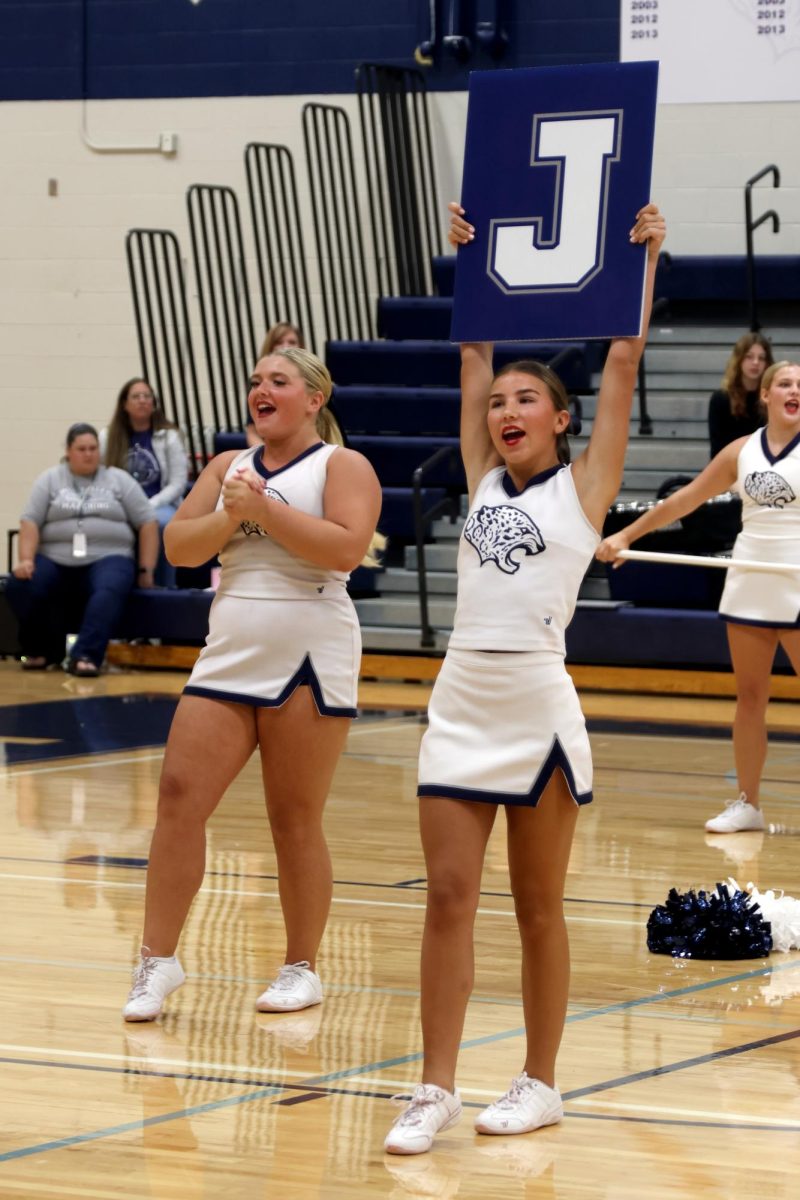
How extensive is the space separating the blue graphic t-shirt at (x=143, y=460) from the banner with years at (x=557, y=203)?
8170mm

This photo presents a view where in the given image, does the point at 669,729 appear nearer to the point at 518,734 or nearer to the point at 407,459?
the point at 407,459

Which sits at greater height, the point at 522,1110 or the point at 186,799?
the point at 186,799

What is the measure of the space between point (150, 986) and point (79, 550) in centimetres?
741

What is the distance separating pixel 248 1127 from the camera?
143 inches

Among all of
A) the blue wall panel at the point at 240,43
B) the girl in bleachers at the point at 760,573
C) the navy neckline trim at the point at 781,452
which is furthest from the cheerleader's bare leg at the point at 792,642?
→ the blue wall panel at the point at 240,43

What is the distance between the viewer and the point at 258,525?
4469 millimetres

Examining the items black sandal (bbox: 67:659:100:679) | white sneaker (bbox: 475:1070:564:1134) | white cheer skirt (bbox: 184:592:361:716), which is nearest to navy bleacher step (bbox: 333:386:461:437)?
black sandal (bbox: 67:659:100:679)

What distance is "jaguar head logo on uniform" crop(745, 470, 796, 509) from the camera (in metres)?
7.04

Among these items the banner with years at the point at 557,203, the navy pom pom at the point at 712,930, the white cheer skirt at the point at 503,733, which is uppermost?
the banner with years at the point at 557,203

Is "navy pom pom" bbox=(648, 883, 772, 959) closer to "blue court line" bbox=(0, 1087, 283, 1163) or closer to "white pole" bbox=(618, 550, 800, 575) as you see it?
"white pole" bbox=(618, 550, 800, 575)

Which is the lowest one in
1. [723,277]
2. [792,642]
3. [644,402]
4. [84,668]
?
[84,668]

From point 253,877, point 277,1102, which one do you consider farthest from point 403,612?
point 277,1102

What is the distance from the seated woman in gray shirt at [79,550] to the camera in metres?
11.5

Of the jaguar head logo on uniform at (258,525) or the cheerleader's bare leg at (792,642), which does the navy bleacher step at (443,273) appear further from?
the jaguar head logo on uniform at (258,525)
